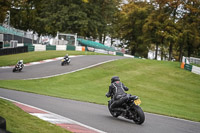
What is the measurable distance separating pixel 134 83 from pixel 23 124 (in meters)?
19.1

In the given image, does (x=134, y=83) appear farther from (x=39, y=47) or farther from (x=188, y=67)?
(x=39, y=47)

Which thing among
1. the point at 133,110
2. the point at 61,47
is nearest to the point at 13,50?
the point at 61,47

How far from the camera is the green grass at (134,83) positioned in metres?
19.9

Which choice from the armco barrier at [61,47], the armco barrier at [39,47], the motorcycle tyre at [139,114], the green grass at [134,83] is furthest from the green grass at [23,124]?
the armco barrier at [61,47]

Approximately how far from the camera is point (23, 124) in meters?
6.92

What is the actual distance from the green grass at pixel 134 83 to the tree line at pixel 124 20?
68.4 feet

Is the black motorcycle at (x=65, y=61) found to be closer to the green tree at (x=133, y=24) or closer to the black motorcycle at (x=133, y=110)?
the black motorcycle at (x=133, y=110)

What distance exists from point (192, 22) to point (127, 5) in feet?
63.0

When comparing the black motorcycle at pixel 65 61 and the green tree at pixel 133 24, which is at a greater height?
the green tree at pixel 133 24

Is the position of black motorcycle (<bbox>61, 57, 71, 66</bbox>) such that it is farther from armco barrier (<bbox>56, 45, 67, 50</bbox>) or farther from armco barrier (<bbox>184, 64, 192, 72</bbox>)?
armco barrier (<bbox>56, 45, 67, 50</bbox>)

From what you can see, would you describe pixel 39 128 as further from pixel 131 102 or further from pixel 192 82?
pixel 192 82

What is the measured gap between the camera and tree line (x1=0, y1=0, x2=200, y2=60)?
52.8 metres

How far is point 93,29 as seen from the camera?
6419cm

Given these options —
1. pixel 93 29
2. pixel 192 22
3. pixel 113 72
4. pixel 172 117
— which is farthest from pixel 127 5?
pixel 172 117
